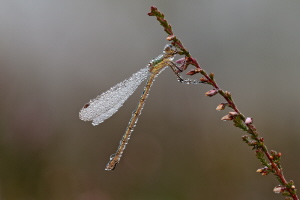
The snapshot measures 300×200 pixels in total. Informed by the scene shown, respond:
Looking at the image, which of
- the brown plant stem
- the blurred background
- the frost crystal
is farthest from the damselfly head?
the blurred background

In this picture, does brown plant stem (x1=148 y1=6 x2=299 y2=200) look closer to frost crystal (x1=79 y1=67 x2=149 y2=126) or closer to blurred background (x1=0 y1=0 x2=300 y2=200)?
frost crystal (x1=79 y1=67 x2=149 y2=126)

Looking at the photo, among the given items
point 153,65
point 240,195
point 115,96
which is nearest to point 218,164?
point 240,195

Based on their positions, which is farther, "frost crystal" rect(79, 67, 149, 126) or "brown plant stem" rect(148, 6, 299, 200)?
"frost crystal" rect(79, 67, 149, 126)

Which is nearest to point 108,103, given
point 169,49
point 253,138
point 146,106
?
point 169,49

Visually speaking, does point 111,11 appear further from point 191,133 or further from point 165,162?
→ point 165,162

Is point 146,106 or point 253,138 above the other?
point 146,106

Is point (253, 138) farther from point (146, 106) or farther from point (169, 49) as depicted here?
point (146, 106)

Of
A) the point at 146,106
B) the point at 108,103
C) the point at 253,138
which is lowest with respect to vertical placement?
the point at 253,138
